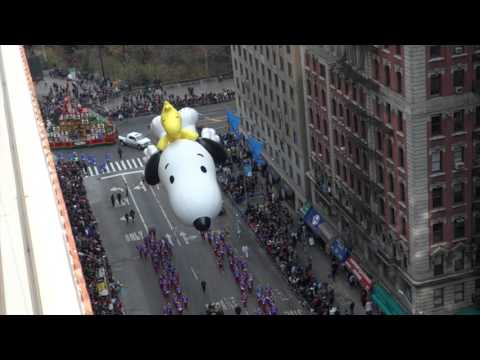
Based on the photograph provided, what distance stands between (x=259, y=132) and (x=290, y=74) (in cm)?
1266

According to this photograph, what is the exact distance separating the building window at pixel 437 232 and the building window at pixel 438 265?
101 cm

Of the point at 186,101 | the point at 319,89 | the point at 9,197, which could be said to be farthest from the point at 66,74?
the point at 9,197

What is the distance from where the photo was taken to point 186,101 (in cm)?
9994

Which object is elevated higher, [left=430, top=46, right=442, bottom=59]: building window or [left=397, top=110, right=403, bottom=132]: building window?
[left=430, top=46, right=442, bottom=59]: building window

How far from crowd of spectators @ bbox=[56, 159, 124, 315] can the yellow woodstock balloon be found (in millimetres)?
13140

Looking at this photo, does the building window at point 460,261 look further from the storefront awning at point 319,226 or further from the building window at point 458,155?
the storefront awning at point 319,226

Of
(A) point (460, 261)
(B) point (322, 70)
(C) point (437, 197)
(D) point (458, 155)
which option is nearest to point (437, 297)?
(A) point (460, 261)

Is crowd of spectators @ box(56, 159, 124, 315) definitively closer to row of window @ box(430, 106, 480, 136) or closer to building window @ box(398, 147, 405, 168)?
building window @ box(398, 147, 405, 168)

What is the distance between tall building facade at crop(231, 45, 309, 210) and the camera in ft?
233

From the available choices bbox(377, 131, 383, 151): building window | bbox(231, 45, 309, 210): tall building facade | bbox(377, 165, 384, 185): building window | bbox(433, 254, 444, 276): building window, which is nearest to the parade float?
bbox(231, 45, 309, 210): tall building facade

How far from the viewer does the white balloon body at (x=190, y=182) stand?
43.9 metres

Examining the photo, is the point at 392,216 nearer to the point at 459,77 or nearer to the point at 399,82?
the point at 399,82

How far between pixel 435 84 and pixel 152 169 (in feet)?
49.5
